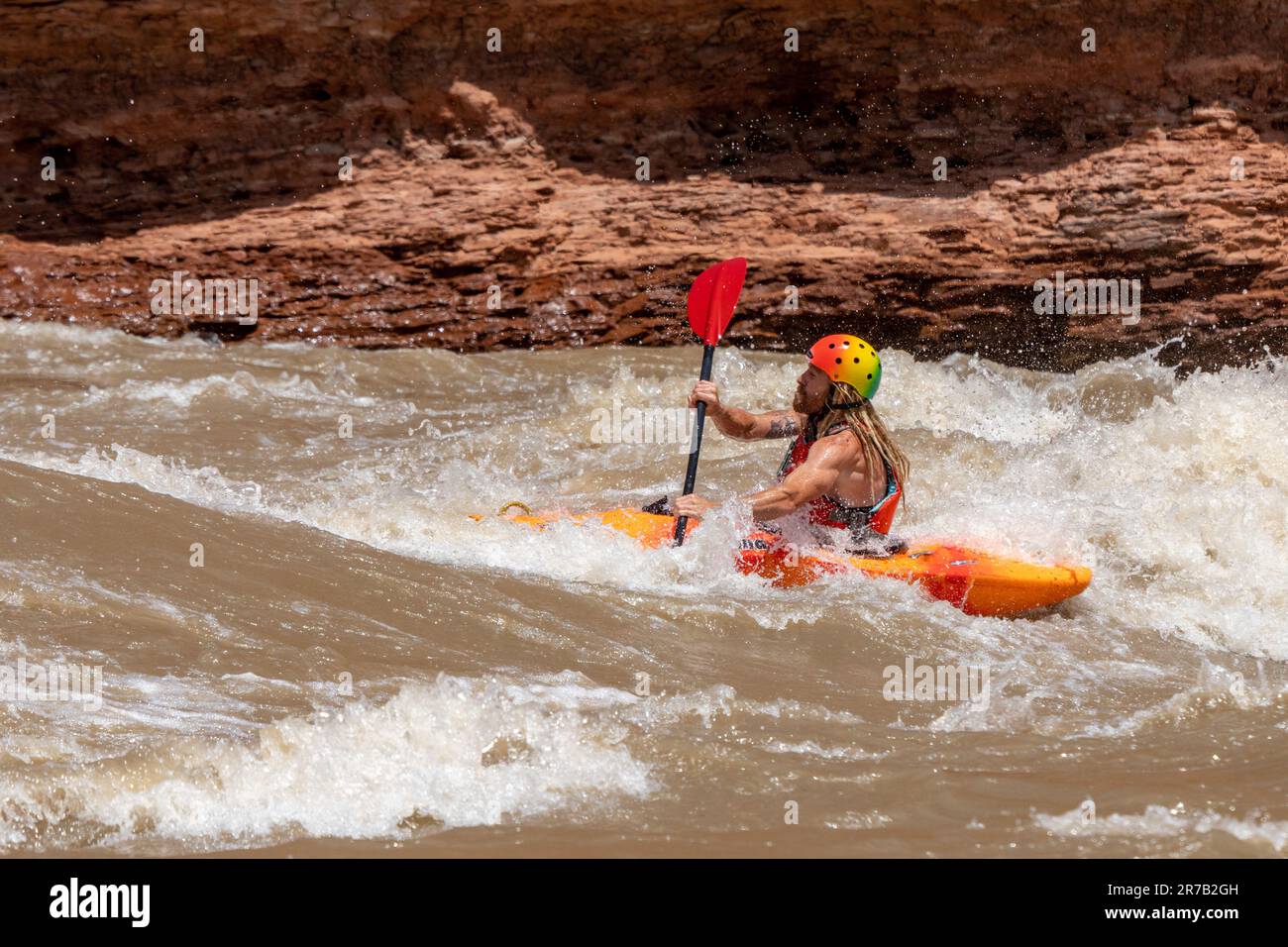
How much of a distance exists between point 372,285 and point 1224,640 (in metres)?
6.40

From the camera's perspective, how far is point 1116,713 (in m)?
4.17

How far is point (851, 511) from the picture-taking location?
5.35 meters

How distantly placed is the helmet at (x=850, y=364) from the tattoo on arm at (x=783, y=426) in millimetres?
414

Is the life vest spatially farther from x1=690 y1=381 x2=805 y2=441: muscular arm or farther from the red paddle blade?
the red paddle blade

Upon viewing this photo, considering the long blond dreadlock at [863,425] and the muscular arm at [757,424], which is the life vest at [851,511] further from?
the muscular arm at [757,424]

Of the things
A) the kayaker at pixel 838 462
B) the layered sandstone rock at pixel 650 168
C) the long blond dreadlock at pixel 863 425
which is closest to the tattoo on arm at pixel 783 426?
the kayaker at pixel 838 462

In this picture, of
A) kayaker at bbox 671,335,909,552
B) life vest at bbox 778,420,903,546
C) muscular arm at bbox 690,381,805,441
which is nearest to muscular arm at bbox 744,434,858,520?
kayaker at bbox 671,335,909,552

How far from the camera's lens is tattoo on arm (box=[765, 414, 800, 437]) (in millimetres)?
5703

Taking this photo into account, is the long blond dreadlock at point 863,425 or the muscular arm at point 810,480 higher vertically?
the long blond dreadlock at point 863,425

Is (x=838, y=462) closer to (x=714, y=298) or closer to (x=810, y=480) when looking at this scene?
(x=810, y=480)

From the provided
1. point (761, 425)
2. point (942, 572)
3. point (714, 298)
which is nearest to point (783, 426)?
point (761, 425)

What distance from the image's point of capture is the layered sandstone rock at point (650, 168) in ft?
31.7

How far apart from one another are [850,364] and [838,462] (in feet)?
1.25
